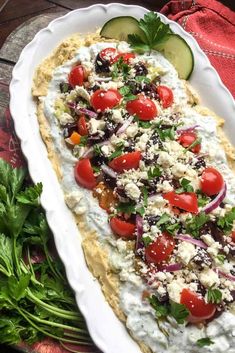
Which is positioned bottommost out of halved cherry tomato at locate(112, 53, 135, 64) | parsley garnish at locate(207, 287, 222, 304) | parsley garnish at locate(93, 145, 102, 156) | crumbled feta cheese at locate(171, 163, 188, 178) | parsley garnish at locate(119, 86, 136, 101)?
parsley garnish at locate(207, 287, 222, 304)

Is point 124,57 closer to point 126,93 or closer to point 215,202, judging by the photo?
point 126,93

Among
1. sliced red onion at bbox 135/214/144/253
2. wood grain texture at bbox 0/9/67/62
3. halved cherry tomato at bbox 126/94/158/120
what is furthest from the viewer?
wood grain texture at bbox 0/9/67/62

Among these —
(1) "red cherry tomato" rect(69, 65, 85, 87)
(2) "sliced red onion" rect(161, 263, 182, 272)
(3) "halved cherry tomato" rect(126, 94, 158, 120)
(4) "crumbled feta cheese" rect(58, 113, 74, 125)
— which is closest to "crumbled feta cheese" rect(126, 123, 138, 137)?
(3) "halved cherry tomato" rect(126, 94, 158, 120)

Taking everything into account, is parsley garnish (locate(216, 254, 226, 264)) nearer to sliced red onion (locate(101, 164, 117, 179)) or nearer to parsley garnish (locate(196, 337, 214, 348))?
parsley garnish (locate(196, 337, 214, 348))

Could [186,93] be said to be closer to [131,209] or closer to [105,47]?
[105,47]

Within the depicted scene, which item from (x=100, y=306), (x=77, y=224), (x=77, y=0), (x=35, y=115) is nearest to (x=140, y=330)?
(x=100, y=306)

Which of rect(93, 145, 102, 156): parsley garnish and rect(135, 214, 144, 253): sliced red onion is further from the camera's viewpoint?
rect(93, 145, 102, 156): parsley garnish
